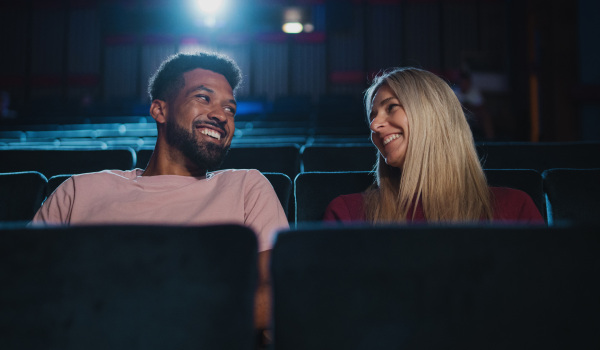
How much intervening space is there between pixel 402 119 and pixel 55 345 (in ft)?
3.20

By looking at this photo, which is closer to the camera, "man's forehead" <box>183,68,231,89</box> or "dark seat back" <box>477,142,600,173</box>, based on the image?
"man's forehead" <box>183,68,231,89</box>

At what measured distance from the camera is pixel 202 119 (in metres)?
1.33

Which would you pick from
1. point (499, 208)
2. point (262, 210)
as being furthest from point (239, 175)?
point (499, 208)

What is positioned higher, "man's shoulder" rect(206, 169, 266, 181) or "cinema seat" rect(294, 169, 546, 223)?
"man's shoulder" rect(206, 169, 266, 181)

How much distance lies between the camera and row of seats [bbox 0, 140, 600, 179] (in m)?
1.71

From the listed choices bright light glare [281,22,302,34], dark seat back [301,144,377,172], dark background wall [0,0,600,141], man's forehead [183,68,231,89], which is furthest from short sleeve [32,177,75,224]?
bright light glare [281,22,302,34]

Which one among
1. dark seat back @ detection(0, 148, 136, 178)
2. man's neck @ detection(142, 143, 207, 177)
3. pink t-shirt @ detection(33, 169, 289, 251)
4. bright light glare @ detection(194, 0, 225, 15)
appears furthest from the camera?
bright light glare @ detection(194, 0, 225, 15)

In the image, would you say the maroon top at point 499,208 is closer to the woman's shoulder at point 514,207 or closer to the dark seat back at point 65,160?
the woman's shoulder at point 514,207

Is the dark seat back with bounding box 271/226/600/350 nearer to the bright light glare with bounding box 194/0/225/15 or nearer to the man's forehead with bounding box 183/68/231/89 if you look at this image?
the man's forehead with bounding box 183/68/231/89

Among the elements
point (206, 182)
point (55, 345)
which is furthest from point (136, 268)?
point (206, 182)

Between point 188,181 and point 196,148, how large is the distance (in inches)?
5.5

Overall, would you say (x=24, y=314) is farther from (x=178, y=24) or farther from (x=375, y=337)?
(x=178, y=24)

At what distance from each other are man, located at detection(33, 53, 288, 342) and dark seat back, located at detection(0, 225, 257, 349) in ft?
1.13

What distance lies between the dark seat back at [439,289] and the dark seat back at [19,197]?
103cm
